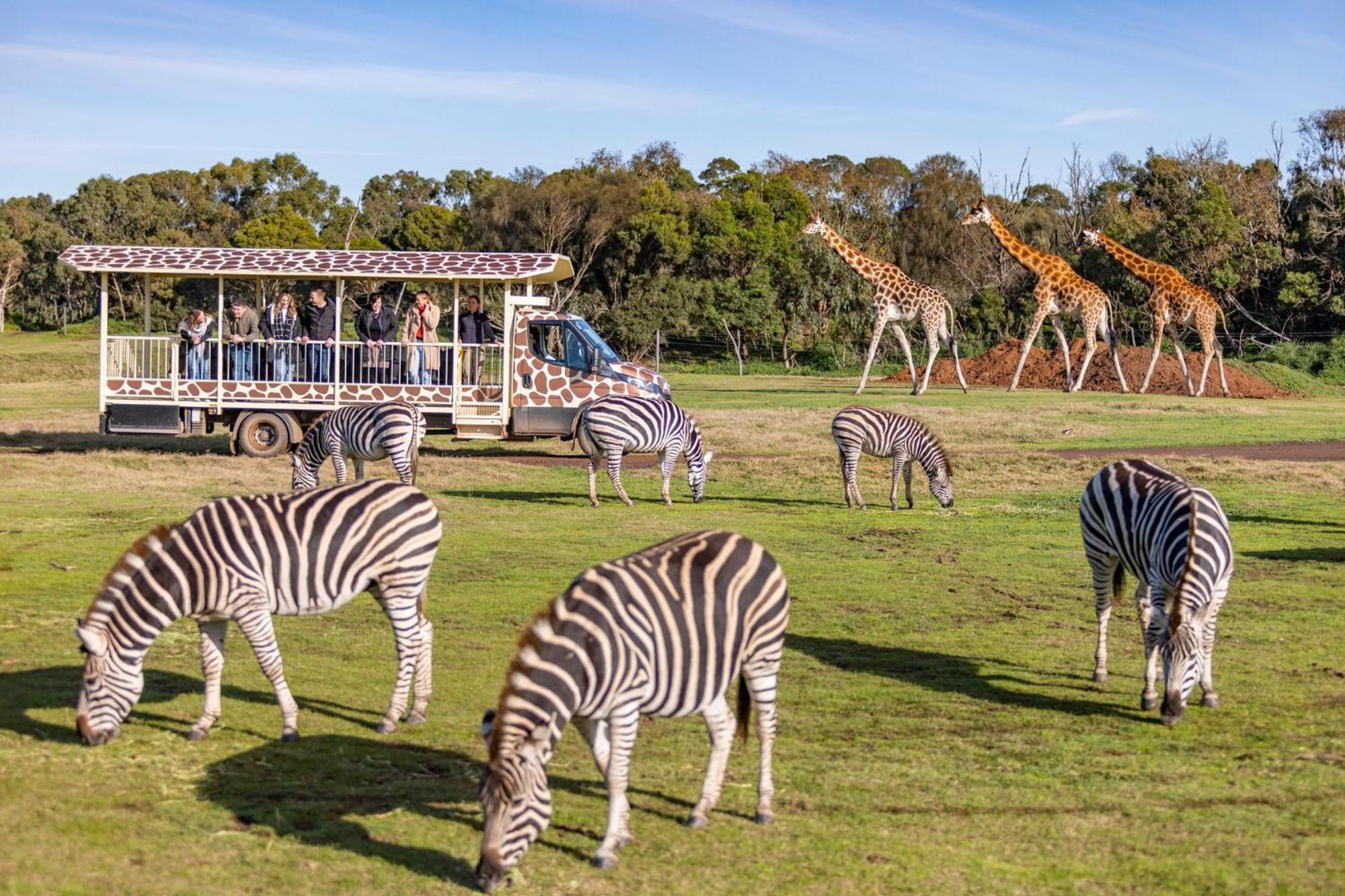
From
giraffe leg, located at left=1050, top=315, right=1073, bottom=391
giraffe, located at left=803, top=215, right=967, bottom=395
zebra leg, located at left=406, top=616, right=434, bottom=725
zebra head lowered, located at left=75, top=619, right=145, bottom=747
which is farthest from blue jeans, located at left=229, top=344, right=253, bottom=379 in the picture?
giraffe leg, located at left=1050, top=315, right=1073, bottom=391

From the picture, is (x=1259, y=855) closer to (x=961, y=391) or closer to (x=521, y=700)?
(x=521, y=700)

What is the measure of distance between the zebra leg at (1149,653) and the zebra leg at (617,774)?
3933 mm

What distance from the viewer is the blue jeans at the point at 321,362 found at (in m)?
24.4

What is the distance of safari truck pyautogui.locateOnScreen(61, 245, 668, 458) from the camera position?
24312mm

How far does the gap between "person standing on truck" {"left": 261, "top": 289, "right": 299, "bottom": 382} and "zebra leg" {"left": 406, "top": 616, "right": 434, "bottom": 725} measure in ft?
53.4

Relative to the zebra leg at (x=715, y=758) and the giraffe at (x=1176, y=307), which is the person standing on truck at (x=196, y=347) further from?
the giraffe at (x=1176, y=307)

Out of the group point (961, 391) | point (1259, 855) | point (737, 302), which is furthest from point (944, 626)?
point (737, 302)

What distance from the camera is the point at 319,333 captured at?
81.1 feet

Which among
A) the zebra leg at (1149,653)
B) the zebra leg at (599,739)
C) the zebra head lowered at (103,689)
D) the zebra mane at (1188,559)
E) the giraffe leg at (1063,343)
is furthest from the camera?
the giraffe leg at (1063,343)

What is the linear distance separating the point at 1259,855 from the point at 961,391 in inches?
1270

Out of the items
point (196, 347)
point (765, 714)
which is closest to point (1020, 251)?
point (196, 347)

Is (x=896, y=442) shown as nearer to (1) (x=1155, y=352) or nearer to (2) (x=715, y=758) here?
(2) (x=715, y=758)

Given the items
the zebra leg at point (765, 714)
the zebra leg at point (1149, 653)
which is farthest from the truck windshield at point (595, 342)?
the zebra leg at point (765, 714)

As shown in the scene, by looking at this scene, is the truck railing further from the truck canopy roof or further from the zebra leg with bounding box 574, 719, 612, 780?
the zebra leg with bounding box 574, 719, 612, 780
